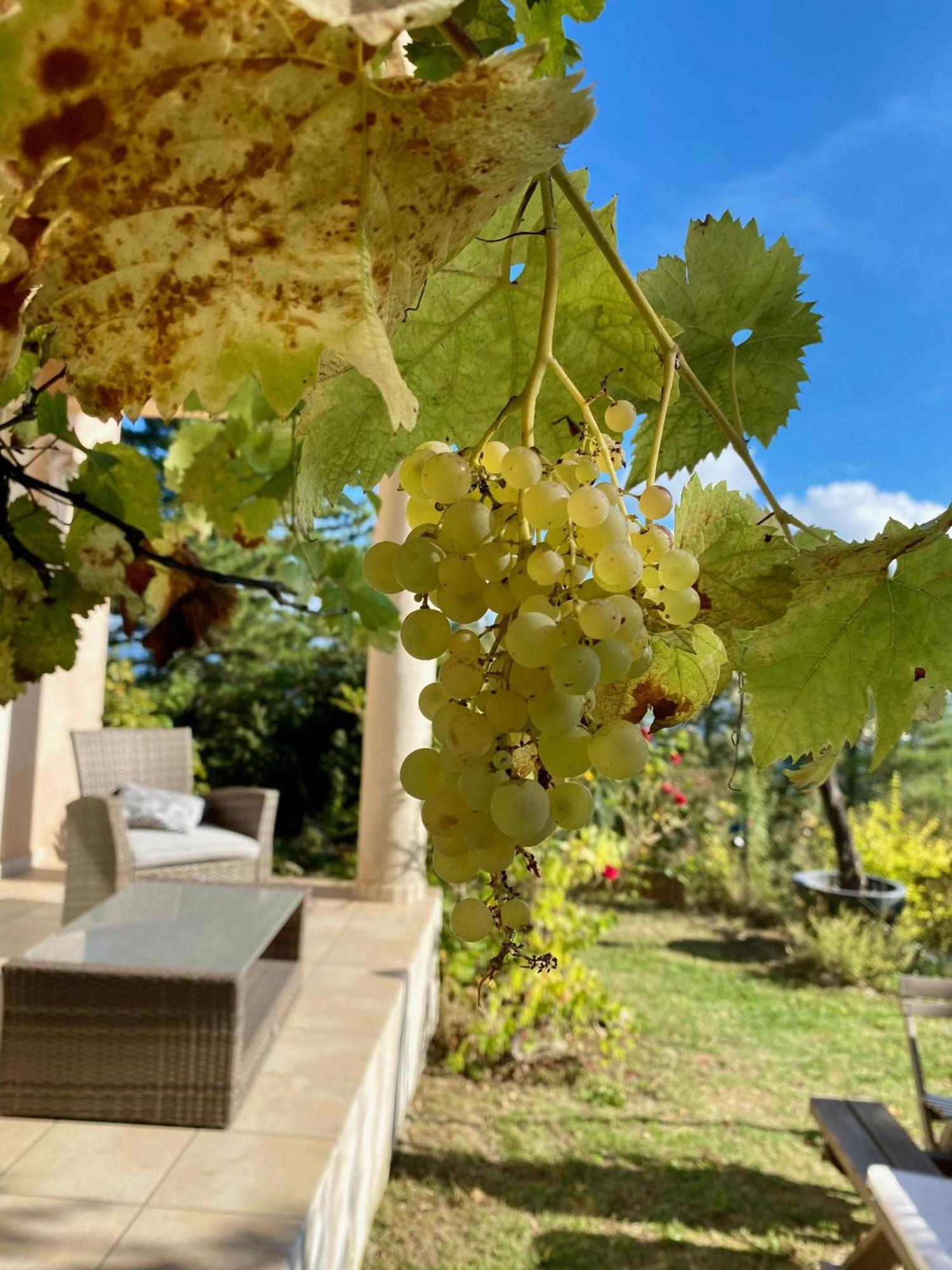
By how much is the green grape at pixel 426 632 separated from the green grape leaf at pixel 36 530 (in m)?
0.83

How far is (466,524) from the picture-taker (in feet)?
1.19

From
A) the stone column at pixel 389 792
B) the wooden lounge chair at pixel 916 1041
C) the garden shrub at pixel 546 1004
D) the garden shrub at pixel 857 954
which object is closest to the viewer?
the wooden lounge chair at pixel 916 1041

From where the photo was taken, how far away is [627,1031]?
6.18 metres

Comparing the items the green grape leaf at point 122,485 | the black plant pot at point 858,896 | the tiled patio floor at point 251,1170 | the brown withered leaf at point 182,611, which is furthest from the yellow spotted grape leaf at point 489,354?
the black plant pot at point 858,896

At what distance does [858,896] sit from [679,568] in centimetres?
856

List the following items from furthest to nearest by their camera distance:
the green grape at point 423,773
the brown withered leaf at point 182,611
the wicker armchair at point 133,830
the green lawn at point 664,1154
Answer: the wicker armchair at point 133,830
the green lawn at point 664,1154
the brown withered leaf at point 182,611
the green grape at point 423,773

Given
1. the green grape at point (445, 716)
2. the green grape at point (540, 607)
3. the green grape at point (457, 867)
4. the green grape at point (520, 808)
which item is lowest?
the green grape at point (457, 867)

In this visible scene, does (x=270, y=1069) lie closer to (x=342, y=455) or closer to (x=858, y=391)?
(x=342, y=455)

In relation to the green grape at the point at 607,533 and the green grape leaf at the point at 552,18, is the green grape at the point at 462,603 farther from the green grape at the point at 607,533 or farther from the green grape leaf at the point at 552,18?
the green grape leaf at the point at 552,18

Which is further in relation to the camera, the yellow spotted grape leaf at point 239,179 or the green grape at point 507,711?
the green grape at point 507,711

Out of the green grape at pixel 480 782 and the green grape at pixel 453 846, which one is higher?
the green grape at pixel 480 782

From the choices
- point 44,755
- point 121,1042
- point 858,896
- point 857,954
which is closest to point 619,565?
point 121,1042

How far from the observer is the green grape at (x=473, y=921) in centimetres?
39

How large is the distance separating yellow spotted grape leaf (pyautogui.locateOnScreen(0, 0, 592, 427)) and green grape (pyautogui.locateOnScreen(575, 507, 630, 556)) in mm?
101
